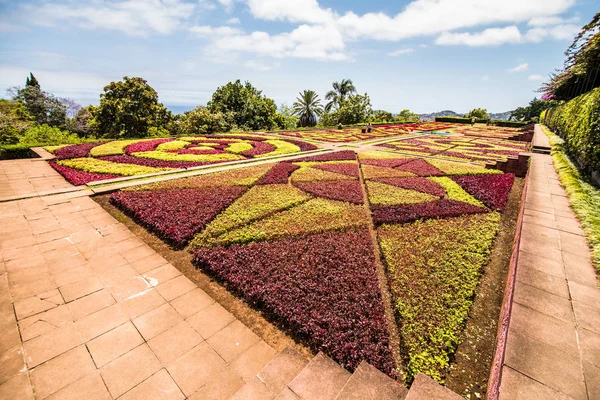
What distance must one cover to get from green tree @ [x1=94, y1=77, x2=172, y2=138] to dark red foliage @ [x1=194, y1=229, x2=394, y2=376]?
3122cm

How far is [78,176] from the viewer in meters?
10.8

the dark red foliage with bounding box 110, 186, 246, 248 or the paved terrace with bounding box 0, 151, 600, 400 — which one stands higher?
the dark red foliage with bounding box 110, 186, 246, 248

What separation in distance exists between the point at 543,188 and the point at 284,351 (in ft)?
33.9

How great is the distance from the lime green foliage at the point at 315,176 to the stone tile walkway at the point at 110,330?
23.0ft

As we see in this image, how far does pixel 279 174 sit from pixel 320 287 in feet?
25.9

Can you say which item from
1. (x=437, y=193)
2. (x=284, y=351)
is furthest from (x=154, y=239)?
(x=437, y=193)

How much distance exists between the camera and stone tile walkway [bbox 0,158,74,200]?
909cm

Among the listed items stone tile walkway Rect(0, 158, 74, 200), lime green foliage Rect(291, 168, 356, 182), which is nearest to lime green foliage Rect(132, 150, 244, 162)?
stone tile walkway Rect(0, 158, 74, 200)

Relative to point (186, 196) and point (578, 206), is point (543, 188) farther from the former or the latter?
point (186, 196)

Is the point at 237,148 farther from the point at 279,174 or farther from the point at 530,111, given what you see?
the point at 530,111

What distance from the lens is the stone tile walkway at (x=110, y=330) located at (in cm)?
311

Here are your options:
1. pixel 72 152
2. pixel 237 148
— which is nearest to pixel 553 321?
pixel 237 148

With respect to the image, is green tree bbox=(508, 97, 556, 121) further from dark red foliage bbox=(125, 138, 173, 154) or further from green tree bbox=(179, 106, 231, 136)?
dark red foliage bbox=(125, 138, 173, 154)

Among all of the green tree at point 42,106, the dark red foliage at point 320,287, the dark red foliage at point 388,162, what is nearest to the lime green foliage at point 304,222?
the dark red foliage at point 320,287
